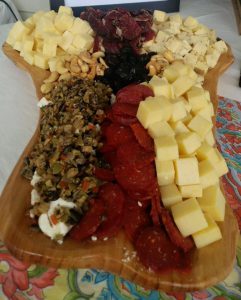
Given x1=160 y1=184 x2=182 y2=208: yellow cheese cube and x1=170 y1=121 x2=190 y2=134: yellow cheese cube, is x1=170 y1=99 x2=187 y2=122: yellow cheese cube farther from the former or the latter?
x1=160 y1=184 x2=182 y2=208: yellow cheese cube

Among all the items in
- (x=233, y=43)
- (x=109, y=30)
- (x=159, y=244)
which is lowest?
(x=233, y=43)

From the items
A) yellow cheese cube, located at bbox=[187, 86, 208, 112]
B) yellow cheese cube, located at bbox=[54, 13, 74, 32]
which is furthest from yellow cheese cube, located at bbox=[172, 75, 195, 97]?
yellow cheese cube, located at bbox=[54, 13, 74, 32]

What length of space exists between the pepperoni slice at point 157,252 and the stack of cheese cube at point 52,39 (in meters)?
0.61

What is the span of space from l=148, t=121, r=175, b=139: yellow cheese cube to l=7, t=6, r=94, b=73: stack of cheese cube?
443 mm

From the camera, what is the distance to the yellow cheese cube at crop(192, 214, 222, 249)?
65 centimetres

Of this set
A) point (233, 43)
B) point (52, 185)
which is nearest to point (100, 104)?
point (52, 185)

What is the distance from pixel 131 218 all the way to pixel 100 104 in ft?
1.02

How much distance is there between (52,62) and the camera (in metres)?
1.09

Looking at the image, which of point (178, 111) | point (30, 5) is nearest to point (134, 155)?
point (178, 111)

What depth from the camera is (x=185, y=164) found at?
70cm

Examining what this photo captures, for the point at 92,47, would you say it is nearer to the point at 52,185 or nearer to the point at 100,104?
the point at 100,104

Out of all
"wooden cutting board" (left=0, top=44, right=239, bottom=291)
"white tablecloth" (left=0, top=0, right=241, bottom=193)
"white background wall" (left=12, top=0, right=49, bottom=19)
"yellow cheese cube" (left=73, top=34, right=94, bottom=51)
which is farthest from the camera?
"white background wall" (left=12, top=0, right=49, bottom=19)

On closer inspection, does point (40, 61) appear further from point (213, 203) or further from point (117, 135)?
point (213, 203)

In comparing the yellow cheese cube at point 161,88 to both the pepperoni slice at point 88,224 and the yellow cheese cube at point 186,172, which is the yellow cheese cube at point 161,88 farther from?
the pepperoni slice at point 88,224
